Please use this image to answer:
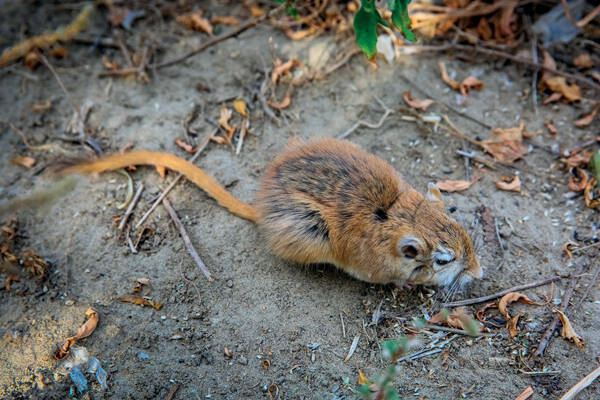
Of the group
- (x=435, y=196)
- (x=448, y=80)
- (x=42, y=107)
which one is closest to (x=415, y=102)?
(x=448, y=80)

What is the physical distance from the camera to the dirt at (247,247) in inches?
136

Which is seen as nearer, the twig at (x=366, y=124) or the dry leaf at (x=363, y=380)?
the dry leaf at (x=363, y=380)

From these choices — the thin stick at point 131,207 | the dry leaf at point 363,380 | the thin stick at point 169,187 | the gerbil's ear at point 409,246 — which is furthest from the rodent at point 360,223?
the thin stick at point 131,207

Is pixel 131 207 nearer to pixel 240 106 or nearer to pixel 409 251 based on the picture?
pixel 240 106

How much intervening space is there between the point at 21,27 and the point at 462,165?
206 inches

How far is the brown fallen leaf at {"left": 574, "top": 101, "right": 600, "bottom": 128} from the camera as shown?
15.9 ft

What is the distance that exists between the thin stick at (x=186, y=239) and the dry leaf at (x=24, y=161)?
1466mm

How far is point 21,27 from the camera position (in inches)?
237

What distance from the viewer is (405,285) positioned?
13.1 ft

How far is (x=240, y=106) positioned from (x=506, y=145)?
8.50ft

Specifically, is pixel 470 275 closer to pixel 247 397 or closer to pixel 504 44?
pixel 247 397

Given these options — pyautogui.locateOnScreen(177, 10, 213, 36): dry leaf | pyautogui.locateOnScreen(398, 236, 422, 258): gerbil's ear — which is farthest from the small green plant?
pyautogui.locateOnScreen(177, 10, 213, 36): dry leaf

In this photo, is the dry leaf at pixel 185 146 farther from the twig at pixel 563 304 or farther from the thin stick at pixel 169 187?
the twig at pixel 563 304

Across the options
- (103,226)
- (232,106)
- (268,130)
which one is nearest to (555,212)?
(268,130)
